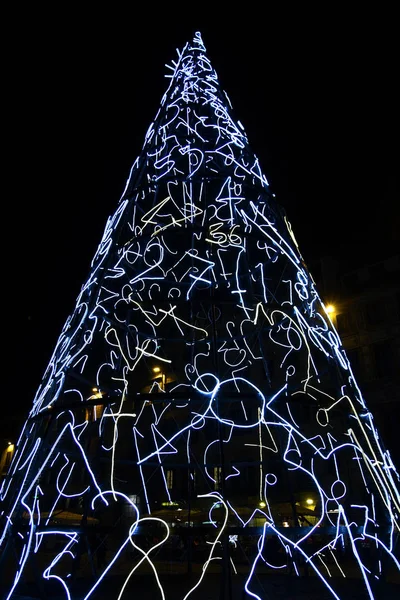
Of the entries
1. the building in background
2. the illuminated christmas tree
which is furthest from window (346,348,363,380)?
the illuminated christmas tree

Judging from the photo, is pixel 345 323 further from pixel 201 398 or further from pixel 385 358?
pixel 201 398

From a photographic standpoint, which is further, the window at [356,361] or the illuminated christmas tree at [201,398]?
the window at [356,361]

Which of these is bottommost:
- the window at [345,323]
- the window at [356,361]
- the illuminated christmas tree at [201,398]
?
the illuminated christmas tree at [201,398]

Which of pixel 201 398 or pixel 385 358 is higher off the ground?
pixel 385 358

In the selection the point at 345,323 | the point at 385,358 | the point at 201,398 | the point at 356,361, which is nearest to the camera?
the point at 201,398

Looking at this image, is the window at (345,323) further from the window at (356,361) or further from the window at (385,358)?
the window at (385,358)

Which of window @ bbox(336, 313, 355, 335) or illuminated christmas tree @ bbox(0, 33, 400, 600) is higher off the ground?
window @ bbox(336, 313, 355, 335)

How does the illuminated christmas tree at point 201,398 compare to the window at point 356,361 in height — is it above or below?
below

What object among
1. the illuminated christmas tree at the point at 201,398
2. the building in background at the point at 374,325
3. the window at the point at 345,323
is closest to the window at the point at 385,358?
the building in background at the point at 374,325

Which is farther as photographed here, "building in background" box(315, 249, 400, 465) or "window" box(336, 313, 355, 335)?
"window" box(336, 313, 355, 335)

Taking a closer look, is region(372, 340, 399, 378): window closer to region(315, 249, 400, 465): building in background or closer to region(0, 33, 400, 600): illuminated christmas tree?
region(315, 249, 400, 465): building in background

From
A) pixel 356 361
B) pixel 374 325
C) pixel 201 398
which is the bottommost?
pixel 201 398

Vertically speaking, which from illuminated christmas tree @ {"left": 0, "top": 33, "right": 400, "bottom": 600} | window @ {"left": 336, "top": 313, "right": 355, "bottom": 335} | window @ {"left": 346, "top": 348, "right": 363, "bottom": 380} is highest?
window @ {"left": 336, "top": 313, "right": 355, "bottom": 335}

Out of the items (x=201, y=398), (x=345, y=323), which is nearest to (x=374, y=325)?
(x=345, y=323)
